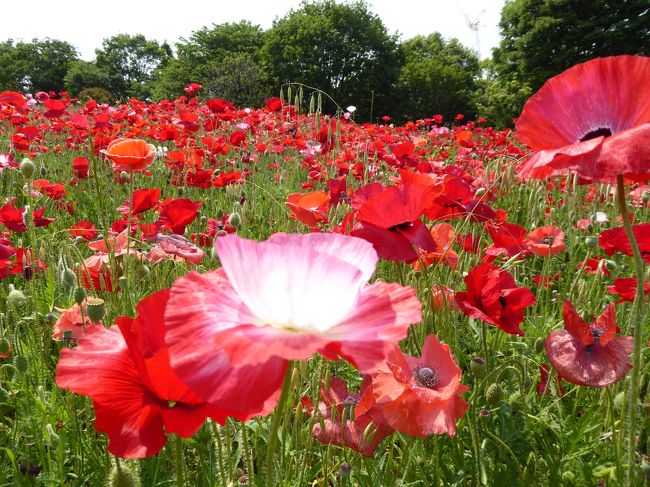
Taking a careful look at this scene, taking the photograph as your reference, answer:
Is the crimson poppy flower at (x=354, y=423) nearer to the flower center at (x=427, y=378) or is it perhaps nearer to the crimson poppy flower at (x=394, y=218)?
the flower center at (x=427, y=378)

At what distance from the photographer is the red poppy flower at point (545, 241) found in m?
2.19

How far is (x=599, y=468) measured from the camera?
123cm

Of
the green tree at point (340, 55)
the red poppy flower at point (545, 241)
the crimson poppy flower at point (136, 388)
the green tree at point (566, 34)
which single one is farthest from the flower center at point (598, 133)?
the green tree at point (340, 55)

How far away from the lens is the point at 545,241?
2238mm

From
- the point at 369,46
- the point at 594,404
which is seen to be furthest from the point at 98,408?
the point at 369,46

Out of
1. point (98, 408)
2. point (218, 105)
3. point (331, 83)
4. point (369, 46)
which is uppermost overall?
point (369, 46)

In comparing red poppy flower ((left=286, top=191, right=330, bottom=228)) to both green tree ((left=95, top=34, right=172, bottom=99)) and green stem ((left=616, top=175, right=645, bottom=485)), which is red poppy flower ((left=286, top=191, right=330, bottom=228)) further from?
green tree ((left=95, top=34, right=172, bottom=99))

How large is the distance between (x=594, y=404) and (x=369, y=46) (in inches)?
1369

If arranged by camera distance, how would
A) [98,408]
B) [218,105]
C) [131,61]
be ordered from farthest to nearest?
[131,61], [218,105], [98,408]

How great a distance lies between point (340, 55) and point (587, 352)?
33.7 meters

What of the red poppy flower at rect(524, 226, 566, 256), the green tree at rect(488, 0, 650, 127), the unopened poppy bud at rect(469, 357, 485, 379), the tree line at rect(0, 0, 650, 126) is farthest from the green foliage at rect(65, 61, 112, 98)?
the unopened poppy bud at rect(469, 357, 485, 379)

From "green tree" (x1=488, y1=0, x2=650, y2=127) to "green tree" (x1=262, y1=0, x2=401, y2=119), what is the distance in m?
7.71

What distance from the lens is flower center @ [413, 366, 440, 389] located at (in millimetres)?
1027

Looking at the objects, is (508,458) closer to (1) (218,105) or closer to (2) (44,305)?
(2) (44,305)
